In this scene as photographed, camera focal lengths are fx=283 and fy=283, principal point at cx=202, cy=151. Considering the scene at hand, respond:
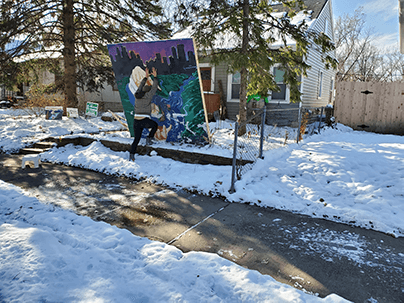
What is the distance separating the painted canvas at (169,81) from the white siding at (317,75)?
880cm

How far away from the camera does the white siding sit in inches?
607

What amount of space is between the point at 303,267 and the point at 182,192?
9.46 feet

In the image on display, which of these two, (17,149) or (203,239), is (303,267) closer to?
(203,239)

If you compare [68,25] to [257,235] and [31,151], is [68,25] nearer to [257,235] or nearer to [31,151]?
[31,151]

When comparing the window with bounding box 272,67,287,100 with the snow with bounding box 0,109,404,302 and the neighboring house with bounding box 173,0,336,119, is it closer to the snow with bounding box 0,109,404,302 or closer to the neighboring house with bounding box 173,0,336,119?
the neighboring house with bounding box 173,0,336,119

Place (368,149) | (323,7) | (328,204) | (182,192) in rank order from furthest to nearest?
1. (323,7)
2. (368,149)
3. (182,192)
4. (328,204)

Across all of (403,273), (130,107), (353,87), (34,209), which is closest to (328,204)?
(403,273)

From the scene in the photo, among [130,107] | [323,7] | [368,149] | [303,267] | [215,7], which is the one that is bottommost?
[303,267]

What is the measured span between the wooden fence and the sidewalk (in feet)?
34.3

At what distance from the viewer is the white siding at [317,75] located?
15430 millimetres

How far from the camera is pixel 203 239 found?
3672mm

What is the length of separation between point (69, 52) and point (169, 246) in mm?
12528

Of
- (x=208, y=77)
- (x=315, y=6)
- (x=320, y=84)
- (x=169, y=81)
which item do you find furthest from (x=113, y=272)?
(x=315, y=6)

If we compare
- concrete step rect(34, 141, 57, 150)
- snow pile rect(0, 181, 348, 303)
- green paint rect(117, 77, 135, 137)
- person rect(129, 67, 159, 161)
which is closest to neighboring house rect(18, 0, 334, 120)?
green paint rect(117, 77, 135, 137)
